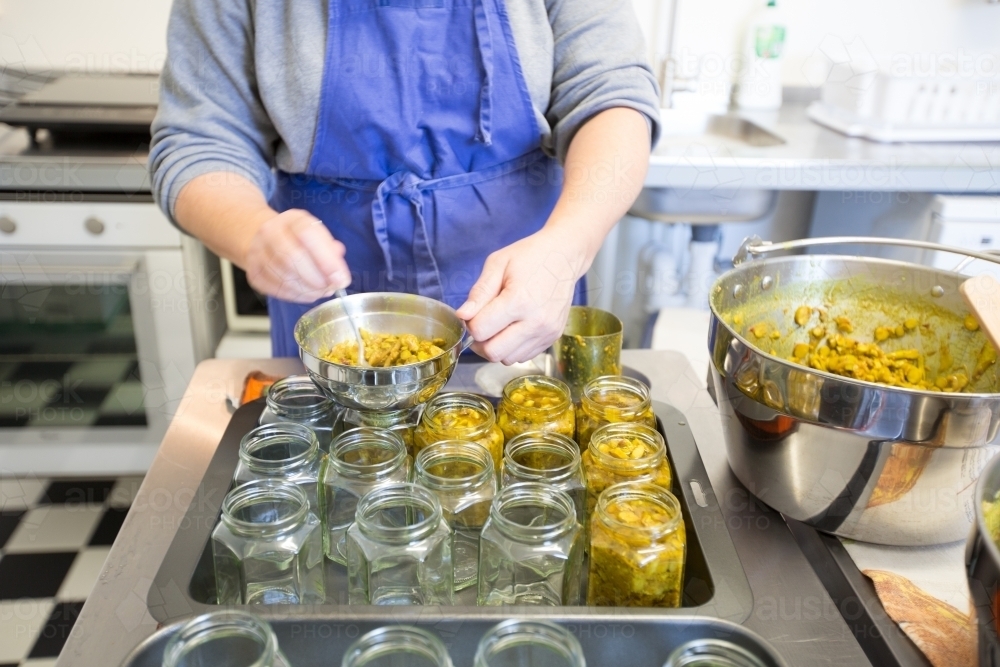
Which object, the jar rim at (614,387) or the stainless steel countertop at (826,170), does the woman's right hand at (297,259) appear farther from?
the stainless steel countertop at (826,170)

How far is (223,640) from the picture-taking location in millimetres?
506

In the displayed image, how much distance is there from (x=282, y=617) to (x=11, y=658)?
1.29m

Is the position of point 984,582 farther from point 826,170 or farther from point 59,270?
point 59,270

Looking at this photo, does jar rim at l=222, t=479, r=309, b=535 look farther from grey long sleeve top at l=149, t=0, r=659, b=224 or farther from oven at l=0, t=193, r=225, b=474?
oven at l=0, t=193, r=225, b=474

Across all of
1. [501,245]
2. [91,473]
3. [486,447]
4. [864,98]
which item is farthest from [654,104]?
[91,473]

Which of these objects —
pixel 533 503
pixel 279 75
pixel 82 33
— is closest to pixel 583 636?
pixel 533 503

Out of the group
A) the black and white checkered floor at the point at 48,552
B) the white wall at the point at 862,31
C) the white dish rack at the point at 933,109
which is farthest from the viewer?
the white wall at the point at 862,31

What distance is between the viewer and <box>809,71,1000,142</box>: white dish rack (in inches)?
72.2

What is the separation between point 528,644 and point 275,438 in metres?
0.30

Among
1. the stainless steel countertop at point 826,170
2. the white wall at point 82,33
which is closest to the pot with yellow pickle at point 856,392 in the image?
the stainless steel countertop at point 826,170

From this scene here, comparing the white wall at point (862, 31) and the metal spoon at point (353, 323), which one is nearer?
the metal spoon at point (353, 323)

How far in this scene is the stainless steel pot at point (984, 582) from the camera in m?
0.45

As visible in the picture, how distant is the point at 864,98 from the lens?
191 centimetres

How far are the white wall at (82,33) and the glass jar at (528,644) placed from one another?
2014mm
